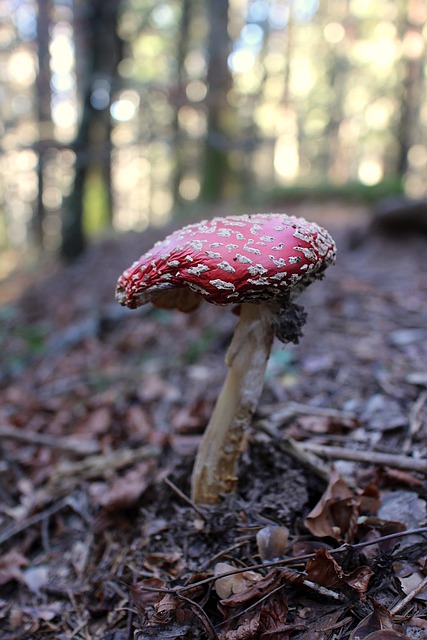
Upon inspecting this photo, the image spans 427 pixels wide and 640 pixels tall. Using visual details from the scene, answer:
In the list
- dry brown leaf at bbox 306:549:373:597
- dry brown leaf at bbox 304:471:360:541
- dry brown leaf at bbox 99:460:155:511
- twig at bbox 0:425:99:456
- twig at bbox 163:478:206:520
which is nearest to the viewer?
dry brown leaf at bbox 306:549:373:597

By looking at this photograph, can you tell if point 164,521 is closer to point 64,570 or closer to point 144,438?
point 64,570

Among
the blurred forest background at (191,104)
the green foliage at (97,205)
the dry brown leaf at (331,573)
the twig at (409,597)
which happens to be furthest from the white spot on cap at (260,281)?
the green foliage at (97,205)

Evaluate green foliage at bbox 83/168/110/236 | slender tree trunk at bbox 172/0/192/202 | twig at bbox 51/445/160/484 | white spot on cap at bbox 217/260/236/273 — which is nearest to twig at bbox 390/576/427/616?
white spot on cap at bbox 217/260/236/273

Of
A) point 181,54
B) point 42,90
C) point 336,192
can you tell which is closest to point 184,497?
point 336,192

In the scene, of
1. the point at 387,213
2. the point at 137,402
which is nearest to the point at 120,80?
the point at 387,213

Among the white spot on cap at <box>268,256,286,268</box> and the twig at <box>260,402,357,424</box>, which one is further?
the twig at <box>260,402,357,424</box>

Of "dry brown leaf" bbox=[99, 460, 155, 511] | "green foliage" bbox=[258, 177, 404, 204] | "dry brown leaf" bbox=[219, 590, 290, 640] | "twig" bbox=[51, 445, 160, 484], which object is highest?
"green foliage" bbox=[258, 177, 404, 204]

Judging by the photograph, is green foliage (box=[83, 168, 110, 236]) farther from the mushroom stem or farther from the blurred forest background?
the mushroom stem

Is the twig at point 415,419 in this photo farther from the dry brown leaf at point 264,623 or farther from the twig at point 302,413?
the dry brown leaf at point 264,623
